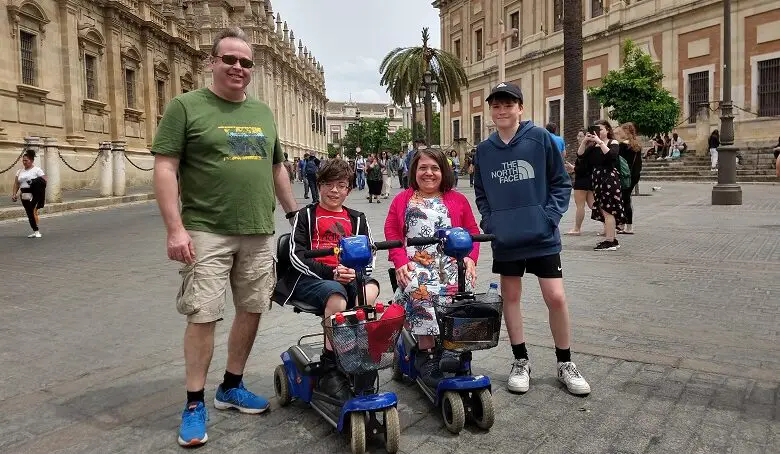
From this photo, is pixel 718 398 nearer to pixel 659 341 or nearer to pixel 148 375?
pixel 659 341

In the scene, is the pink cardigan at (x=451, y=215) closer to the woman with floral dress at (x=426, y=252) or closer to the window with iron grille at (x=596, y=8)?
the woman with floral dress at (x=426, y=252)

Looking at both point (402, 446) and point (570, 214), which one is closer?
point (402, 446)

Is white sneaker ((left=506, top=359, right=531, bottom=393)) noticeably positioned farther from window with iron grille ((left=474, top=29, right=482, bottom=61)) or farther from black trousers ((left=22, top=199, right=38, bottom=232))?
window with iron grille ((left=474, top=29, right=482, bottom=61))

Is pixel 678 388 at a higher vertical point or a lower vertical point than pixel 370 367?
lower

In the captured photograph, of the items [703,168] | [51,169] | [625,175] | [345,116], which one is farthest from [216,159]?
[345,116]

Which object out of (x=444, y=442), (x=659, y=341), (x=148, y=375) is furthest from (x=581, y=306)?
(x=148, y=375)

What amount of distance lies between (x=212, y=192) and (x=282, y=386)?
1198 millimetres

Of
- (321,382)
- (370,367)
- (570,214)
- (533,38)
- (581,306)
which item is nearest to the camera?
(370,367)

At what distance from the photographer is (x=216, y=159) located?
323 centimetres

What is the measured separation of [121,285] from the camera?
7.45 metres

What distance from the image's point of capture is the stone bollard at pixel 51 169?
696 inches

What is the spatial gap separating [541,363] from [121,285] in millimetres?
5149

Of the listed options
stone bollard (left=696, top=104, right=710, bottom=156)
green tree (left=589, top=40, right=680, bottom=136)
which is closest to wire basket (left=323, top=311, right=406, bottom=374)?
green tree (left=589, top=40, right=680, bottom=136)

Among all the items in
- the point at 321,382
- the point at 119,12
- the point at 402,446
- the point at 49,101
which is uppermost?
the point at 119,12
